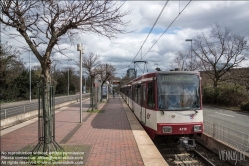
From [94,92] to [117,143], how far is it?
1351cm

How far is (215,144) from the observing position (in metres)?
10.1

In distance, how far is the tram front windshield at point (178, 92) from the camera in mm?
9992

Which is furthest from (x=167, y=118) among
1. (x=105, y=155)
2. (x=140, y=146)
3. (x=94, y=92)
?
(x=94, y=92)

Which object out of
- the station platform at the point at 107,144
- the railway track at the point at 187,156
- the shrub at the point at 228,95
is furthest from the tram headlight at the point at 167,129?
the shrub at the point at 228,95

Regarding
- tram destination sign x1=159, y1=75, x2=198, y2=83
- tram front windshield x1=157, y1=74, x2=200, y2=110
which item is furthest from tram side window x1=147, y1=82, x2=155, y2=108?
tram destination sign x1=159, y1=75, x2=198, y2=83

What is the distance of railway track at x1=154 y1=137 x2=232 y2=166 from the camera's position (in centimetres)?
889

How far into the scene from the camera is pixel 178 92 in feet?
33.0

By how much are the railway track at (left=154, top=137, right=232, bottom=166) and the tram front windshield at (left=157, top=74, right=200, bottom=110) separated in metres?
1.74

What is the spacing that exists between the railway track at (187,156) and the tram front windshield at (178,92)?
1742mm

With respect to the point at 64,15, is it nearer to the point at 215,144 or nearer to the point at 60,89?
the point at 215,144

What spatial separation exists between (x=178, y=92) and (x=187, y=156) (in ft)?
7.79

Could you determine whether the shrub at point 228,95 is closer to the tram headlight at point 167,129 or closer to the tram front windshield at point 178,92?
the tram front windshield at point 178,92

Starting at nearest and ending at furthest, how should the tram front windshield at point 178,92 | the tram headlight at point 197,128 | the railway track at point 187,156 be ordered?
the railway track at point 187,156, the tram headlight at point 197,128, the tram front windshield at point 178,92

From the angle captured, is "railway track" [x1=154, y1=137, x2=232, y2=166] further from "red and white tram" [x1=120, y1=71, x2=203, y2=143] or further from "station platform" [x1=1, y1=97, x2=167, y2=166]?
"station platform" [x1=1, y1=97, x2=167, y2=166]
